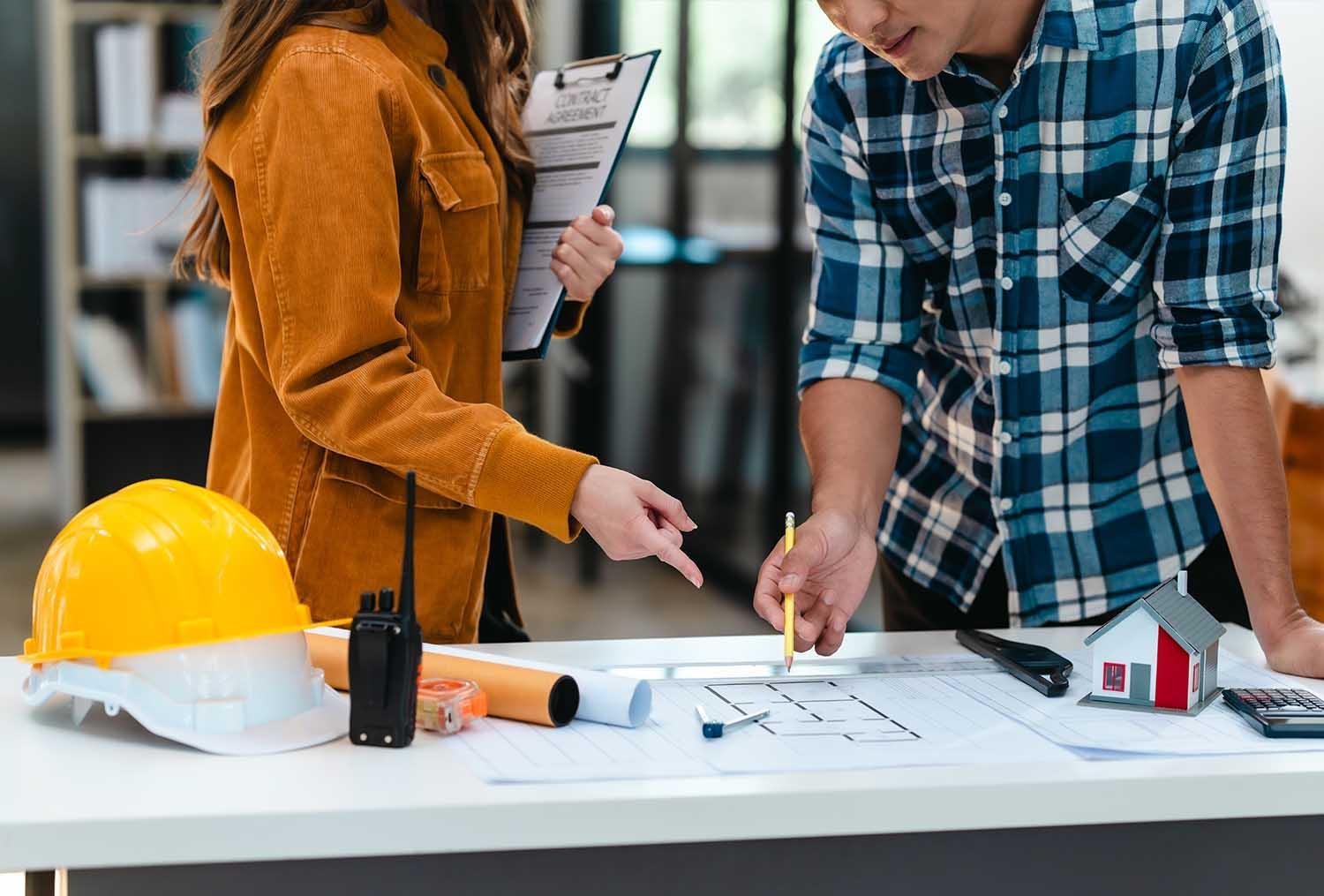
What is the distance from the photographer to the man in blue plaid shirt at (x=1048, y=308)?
1.45 meters

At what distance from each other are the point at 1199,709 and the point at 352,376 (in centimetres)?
81

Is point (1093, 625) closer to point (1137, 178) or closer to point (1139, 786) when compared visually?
point (1137, 178)

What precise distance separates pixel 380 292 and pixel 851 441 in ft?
1.82

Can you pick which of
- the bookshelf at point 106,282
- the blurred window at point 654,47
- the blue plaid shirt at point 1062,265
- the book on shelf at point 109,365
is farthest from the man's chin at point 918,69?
the book on shelf at point 109,365

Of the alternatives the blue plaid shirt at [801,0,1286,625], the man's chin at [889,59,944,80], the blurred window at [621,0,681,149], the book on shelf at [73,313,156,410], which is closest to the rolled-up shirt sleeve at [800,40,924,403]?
the blue plaid shirt at [801,0,1286,625]

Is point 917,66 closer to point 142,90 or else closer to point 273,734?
point 273,734

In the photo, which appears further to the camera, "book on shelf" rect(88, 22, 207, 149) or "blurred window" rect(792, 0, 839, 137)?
"book on shelf" rect(88, 22, 207, 149)

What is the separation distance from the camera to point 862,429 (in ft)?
5.28

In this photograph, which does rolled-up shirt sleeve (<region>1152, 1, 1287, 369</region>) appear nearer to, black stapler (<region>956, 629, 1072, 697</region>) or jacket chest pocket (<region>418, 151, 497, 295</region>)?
black stapler (<region>956, 629, 1072, 697</region>)

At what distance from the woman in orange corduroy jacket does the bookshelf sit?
344 cm

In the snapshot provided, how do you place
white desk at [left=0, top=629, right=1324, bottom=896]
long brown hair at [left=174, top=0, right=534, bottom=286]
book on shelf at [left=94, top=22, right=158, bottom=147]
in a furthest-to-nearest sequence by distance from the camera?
book on shelf at [left=94, top=22, right=158, bottom=147], long brown hair at [left=174, top=0, right=534, bottom=286], white desk at [left=0, top=629, right=1324, bottom=896]

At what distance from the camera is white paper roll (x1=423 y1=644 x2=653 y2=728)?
3.76 ft

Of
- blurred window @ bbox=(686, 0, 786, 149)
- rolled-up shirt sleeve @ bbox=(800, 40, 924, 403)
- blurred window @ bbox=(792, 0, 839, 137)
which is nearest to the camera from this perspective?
rolled-up shirt sleeve @ bbox=(800, 40, 924, 403)

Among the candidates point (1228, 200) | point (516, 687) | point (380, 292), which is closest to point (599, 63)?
point (380, 292)
